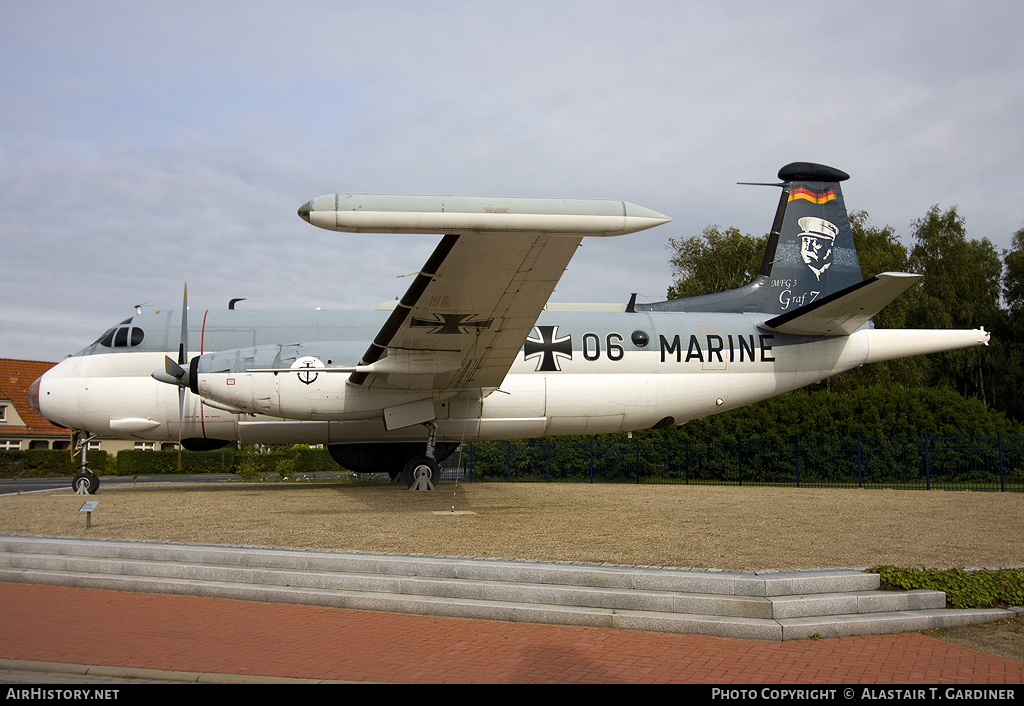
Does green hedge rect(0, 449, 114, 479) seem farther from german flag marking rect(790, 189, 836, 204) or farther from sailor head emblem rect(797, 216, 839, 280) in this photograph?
german flag marking rect(790, 189, 836, 204)

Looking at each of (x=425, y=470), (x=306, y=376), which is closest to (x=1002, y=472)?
(x=425, y=470)

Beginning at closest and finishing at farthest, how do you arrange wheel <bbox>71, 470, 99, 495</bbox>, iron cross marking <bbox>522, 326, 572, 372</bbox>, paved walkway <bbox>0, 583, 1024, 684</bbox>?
1. paved walkway <bbox>0, 583, 1024, 684</bbox>
2. wheel <bbox>71, 470, 99, 495</bbox>
3. iron cross marking <bbox>522, 326, 572, 372</bbox>

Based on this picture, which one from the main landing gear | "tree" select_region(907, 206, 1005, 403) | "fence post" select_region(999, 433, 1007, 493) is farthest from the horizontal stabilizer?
"tree" select_region(907, 206, 1005, 403)

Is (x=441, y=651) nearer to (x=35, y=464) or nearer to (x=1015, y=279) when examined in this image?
(x=35, y=464)

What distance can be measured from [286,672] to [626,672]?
2358 mm

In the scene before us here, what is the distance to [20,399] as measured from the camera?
152 ft

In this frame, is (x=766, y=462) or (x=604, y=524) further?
(x=766, y=462)

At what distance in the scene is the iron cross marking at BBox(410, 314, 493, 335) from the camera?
12.7 meters

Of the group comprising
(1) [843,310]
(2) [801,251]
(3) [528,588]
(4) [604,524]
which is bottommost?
(4) [604,524]

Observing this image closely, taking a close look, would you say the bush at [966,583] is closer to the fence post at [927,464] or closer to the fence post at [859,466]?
the fence post at [927,464]

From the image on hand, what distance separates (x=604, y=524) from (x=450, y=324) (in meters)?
4.52

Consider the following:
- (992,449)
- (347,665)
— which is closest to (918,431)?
(992,449)

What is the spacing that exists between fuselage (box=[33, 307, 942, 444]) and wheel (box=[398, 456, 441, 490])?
921 millimetres

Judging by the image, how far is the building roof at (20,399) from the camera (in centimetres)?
4531
